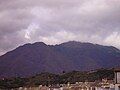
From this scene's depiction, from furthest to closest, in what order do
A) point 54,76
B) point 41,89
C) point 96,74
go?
point 54,76
point 96,74
point 41,89

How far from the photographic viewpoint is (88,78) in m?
167

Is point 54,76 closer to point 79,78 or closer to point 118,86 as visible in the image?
point 79,78

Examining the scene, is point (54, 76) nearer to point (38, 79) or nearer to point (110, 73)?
point (38, 79)

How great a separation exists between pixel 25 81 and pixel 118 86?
147583mm

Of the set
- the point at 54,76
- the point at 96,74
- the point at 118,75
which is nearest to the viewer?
the point at 118,75

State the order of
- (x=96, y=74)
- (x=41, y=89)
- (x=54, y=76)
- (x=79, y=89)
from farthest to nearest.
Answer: (x=54, y=76) < (x=96, y=74) < (x=41, y=89) < (x=79, y=89)

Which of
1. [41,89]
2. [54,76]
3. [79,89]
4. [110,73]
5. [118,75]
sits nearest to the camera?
[118,75]

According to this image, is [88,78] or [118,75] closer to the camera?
[118,75]

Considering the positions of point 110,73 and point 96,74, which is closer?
point 110,73

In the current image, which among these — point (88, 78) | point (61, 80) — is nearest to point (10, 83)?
point (61, 80)

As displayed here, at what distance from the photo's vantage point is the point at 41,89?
4702 inches

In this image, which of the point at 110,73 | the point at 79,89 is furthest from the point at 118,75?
the point at 110,73

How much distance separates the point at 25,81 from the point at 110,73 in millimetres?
45487

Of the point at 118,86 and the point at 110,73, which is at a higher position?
the point at 110,73
